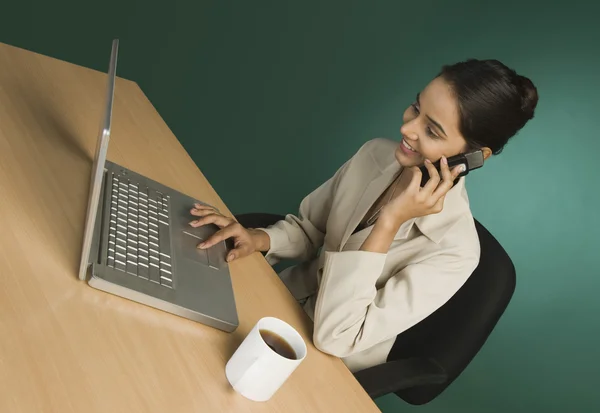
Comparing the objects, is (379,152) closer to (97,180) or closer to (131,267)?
(131,267)

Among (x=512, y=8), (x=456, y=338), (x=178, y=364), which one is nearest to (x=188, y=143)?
(x=512, y=8)

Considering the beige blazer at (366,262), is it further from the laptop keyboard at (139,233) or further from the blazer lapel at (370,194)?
the laptop keyboard at (139,233)

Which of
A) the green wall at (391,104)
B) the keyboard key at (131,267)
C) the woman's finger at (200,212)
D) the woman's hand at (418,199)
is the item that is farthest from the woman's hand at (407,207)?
the green wall at (391,104)

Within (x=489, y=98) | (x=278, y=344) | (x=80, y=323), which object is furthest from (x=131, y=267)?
(x=489, y=98)

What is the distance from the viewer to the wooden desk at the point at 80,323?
33.2 inches

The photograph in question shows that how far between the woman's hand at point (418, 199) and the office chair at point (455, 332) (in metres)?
0.21

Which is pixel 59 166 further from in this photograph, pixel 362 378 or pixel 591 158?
pixel 591 158

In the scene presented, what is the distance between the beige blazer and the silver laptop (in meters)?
0.21

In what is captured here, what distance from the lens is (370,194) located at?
1.58m

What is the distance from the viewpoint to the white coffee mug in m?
0.92

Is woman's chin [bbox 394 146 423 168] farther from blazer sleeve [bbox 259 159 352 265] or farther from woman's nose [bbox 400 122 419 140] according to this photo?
blazer sleeve [bbox 259 159 352 265]

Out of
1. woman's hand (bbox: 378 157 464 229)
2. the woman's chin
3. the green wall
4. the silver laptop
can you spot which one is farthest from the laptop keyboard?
the green wall

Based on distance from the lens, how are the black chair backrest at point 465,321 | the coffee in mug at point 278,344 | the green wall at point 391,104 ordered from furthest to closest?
1. the green wall at point 391,104
2. the black chair backrest at point 465,321
3. the coffee in mug at point 278,344

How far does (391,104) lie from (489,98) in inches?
47.5
